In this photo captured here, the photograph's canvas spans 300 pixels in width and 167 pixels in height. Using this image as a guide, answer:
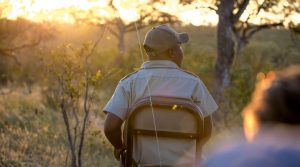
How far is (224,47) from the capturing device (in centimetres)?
1197

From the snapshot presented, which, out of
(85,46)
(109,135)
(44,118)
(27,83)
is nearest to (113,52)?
(27,83)

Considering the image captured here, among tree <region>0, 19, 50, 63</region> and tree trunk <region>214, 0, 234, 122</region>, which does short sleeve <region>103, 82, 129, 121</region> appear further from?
tree <region>0, 19, 50, 63</region>

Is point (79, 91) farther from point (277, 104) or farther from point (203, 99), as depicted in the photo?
point (277, 104)

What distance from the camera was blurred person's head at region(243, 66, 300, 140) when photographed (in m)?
1.93

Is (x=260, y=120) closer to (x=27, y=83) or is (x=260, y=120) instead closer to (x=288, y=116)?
(x=288, y=116)

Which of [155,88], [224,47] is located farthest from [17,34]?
[155,88]

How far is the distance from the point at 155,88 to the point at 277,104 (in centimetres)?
197

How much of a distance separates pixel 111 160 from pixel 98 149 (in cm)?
67

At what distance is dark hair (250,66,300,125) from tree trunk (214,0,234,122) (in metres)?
9.58

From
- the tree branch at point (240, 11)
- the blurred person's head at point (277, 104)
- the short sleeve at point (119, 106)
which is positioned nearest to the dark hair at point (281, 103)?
the blurred person's head at point (277, 104)

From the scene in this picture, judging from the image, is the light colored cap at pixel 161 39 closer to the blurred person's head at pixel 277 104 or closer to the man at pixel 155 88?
the man at pixel 155 88

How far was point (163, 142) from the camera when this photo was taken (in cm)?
374

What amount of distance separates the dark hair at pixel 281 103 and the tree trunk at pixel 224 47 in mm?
9577

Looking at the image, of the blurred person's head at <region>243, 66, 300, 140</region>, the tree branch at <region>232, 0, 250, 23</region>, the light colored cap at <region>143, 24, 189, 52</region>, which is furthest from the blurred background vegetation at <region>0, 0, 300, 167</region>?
the blurred person's head at <region>243, 66, 300, 140</region>
